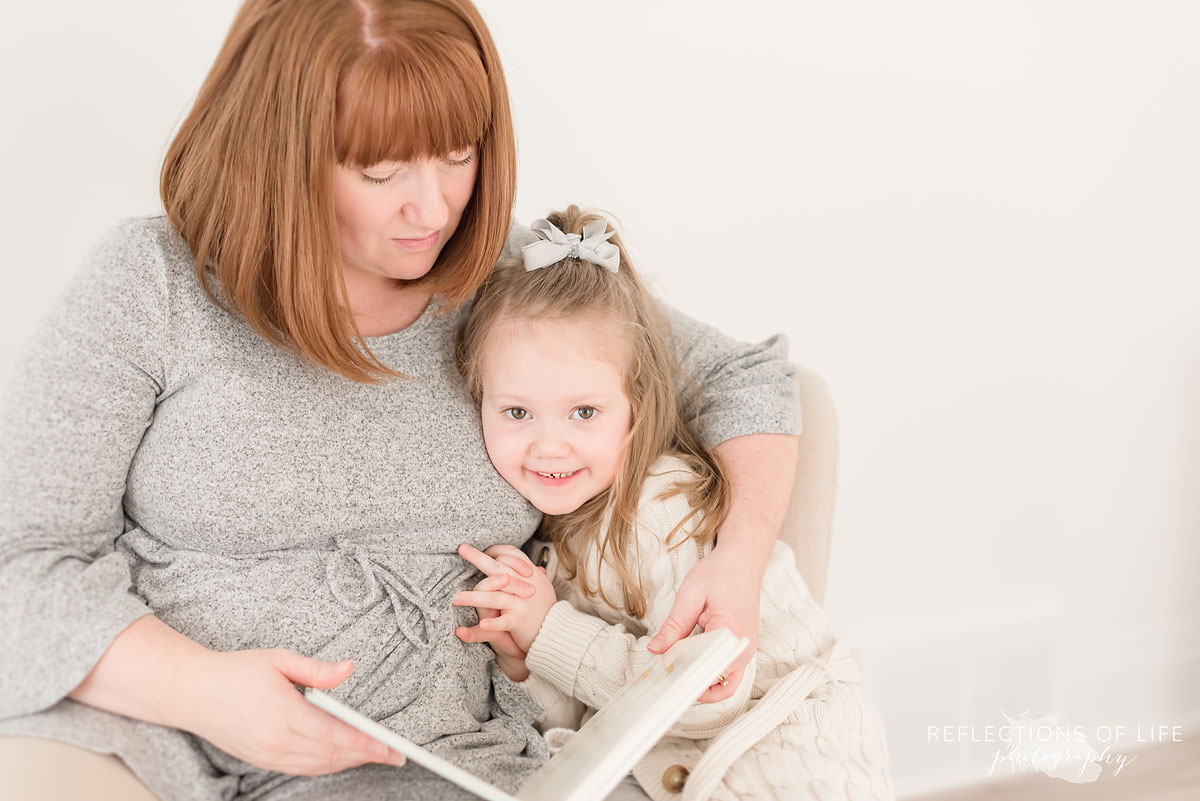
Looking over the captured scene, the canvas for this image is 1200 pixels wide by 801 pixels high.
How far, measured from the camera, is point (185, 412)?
114cm

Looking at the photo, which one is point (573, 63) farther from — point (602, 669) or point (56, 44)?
point (602, 669)

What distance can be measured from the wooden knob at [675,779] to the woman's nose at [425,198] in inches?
27.5

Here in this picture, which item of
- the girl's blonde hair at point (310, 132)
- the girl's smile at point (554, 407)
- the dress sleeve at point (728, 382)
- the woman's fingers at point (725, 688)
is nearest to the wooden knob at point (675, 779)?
the woman's fingers at point (725, 688)

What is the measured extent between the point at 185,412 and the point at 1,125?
0.61 m

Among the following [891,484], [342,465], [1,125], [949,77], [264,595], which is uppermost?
[949,77]

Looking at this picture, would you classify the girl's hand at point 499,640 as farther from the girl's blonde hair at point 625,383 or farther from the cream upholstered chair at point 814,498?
the cream upholstered chair at point 814,498

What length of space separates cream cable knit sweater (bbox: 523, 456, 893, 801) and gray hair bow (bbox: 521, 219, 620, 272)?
29 centimetres

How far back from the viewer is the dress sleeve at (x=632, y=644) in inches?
50.1

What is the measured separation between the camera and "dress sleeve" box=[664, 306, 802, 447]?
145 centimetres

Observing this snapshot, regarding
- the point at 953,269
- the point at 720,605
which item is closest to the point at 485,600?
the point at 720,605

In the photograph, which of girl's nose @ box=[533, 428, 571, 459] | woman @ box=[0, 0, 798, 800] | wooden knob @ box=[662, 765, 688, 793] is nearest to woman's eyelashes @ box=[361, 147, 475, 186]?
woman @ box=[0, 0, 798, 800]

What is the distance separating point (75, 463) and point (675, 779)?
0.76 m

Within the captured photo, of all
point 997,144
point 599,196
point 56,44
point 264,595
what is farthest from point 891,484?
point 56,44

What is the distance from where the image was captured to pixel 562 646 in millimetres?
1301
